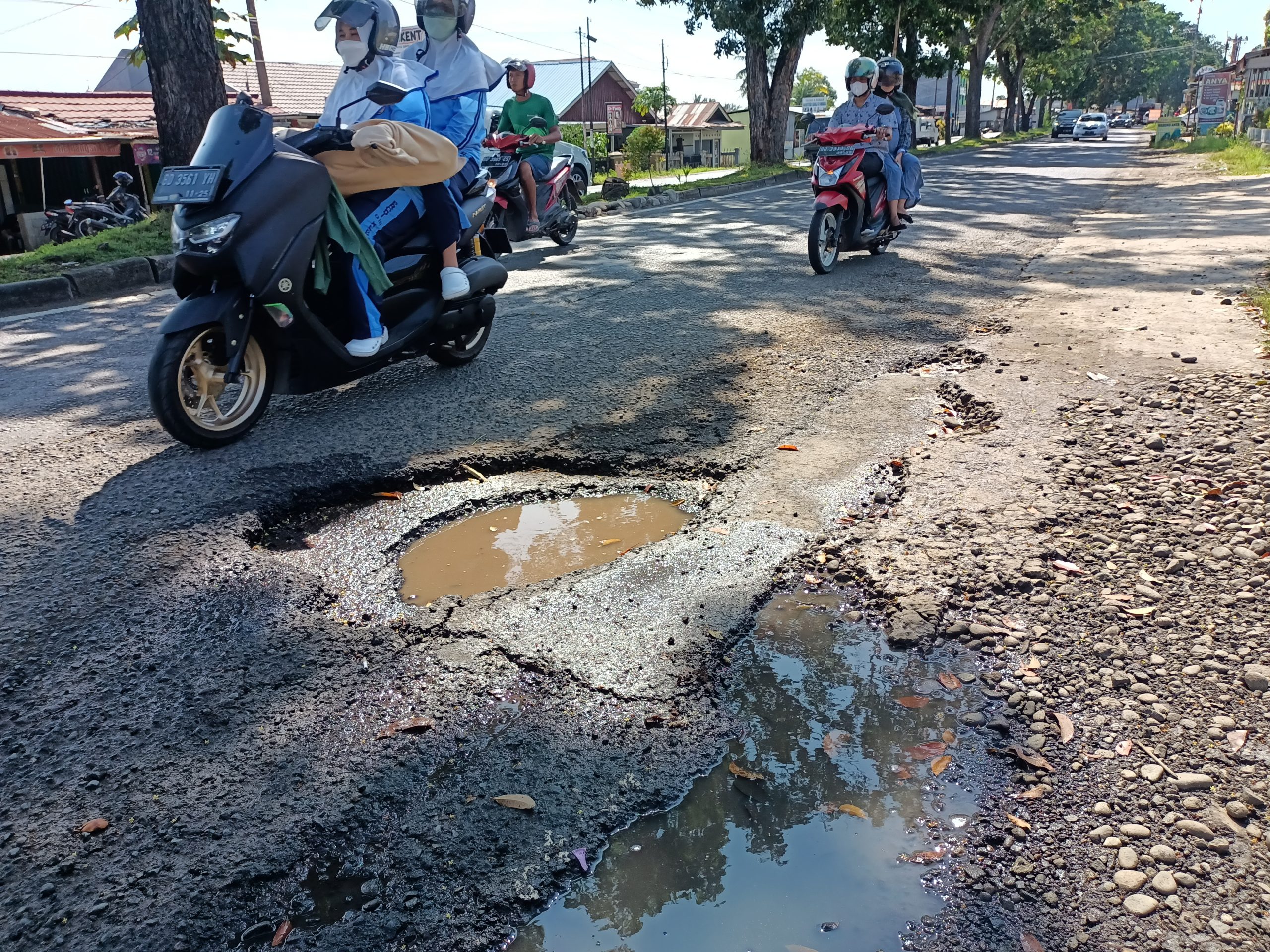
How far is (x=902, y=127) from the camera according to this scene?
809 cm

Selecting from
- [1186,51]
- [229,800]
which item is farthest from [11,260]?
[1186,51]

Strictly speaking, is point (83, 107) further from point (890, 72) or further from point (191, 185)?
point (191, 185)

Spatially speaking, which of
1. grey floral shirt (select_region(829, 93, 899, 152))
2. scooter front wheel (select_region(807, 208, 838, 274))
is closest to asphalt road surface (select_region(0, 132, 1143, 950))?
scooter front wheel (select_region(807, 208, 838, 274))

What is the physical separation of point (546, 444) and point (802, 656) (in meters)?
1.76

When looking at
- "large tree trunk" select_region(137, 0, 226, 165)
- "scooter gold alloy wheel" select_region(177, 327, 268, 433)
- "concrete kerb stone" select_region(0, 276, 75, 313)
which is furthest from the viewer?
"large tree trunk" select_region(137, 0, 226, 165)

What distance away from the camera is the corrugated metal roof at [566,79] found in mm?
49344

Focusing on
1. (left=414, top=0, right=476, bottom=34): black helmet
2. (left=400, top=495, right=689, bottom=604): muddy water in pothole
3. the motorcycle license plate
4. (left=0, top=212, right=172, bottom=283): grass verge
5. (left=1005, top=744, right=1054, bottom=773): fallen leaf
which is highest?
(left=414, top=0, right=476, bottom=34): black helmet

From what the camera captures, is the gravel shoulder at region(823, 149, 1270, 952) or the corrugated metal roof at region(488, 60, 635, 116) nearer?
the gravel shoulder at region(823, 149, 1270, 952)

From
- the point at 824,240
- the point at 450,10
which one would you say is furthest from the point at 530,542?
the point at 824,240

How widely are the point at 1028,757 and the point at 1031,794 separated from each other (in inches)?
4.8

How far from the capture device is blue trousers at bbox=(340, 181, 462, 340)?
13.4 feet

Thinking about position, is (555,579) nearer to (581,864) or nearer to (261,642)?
(261,642)

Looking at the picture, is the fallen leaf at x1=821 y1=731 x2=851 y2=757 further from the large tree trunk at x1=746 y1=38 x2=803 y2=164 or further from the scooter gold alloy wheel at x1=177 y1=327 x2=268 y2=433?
the large tree trunk at x1=746 y1=38 x2=803 y2=164

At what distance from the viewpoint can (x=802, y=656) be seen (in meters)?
2.42
